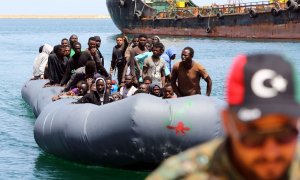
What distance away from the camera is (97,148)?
927cm

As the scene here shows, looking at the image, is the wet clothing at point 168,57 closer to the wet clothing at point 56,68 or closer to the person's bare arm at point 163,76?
the person's bare arm at point 163,76

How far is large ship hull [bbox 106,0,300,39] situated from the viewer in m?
51.3

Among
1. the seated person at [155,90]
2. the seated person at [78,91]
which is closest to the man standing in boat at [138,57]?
the seated person at [78,91]

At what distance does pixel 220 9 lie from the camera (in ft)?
201

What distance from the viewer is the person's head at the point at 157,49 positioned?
11133 mm

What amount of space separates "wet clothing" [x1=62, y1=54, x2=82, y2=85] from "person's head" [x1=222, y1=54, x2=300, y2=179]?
11332 mm

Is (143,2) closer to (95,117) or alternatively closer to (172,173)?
(95,117)

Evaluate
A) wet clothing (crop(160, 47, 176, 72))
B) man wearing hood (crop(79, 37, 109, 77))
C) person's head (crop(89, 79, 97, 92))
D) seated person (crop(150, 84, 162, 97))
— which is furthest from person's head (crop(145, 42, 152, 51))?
seated person (crop(150, 84, 162, 97))

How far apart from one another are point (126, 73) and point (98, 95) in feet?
8.11

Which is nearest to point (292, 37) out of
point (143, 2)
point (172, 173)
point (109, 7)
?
point (143, 2)

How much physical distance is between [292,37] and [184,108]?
43701 millimetres

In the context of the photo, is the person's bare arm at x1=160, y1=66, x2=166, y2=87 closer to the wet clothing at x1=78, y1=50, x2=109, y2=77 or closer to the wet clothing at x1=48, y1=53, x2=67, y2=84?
the wet clothing at x1=78, y1=50, x2=109, y2=77

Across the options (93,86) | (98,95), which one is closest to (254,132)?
(98,95)

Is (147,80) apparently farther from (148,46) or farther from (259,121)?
(259,121)
